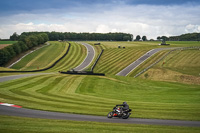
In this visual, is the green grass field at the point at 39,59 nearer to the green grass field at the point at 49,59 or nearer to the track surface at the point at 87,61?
the green grass field at the point at 49,59

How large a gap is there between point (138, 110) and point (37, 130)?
11392 millimetres

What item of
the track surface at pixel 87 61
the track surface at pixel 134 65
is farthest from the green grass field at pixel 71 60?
the track surface at pixel 134 65

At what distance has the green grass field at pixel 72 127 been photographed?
14.5m

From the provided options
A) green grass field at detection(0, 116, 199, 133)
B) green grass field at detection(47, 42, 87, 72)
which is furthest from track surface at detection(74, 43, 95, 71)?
green grass field at detection(0, 116, 199, 133)

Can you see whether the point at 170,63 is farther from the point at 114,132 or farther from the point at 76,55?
the point at 114,132

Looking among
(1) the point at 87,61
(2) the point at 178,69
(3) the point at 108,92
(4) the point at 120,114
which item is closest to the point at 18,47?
(1) the point at 87,61

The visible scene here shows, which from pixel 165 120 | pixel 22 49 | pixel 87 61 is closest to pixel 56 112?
pixel 165 120

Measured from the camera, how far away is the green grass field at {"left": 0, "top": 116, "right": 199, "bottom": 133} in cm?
1455

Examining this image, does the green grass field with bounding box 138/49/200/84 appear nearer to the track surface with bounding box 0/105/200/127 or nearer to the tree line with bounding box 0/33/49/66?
the track surface with bounding box 0/105/200/127

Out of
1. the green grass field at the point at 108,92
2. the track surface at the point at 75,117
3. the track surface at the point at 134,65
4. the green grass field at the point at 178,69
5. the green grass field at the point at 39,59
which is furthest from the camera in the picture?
the green grass field at the point at 39,59

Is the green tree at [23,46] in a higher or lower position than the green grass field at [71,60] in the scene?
higher

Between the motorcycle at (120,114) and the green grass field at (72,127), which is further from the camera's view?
the motorcycle at (120,114)

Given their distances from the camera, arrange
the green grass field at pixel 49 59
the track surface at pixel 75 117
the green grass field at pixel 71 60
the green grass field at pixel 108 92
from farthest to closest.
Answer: the green grass field at pixel 49 59 < the green grass field at pixel 71 60 < the track surface at pixel 75 117 < the green grass field at pixel 108 92

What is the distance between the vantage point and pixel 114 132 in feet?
47.5
